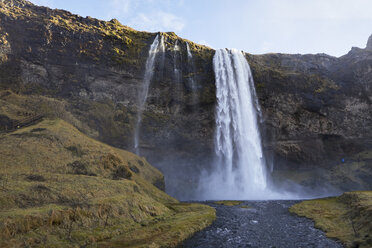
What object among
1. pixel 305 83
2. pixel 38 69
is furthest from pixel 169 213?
pixel 305 83

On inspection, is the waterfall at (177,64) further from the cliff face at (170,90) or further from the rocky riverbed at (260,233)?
the rocky riverbed at (260,233)

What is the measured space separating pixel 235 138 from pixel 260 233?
38.7 metres

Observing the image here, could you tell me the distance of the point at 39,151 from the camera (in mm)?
27422

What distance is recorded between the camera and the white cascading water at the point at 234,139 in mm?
58562

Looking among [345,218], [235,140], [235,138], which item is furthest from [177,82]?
[345,218]

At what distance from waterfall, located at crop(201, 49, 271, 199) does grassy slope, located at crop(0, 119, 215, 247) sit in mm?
28246

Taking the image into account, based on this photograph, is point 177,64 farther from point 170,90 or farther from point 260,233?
point 260,233

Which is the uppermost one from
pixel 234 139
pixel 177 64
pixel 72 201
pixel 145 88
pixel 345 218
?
pixel 177 64

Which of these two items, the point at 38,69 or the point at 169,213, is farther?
the point at 38,69

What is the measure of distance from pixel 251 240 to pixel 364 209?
1159 cm

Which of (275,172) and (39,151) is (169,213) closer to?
(39,151)

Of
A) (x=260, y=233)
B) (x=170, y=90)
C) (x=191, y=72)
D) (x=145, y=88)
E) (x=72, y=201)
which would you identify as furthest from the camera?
(x=191, y=72)

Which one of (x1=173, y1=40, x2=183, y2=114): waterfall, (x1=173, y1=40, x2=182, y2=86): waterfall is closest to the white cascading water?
(x1=173, y1=40, x2=183, y2=114): waterfall

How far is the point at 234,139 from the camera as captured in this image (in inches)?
2344
